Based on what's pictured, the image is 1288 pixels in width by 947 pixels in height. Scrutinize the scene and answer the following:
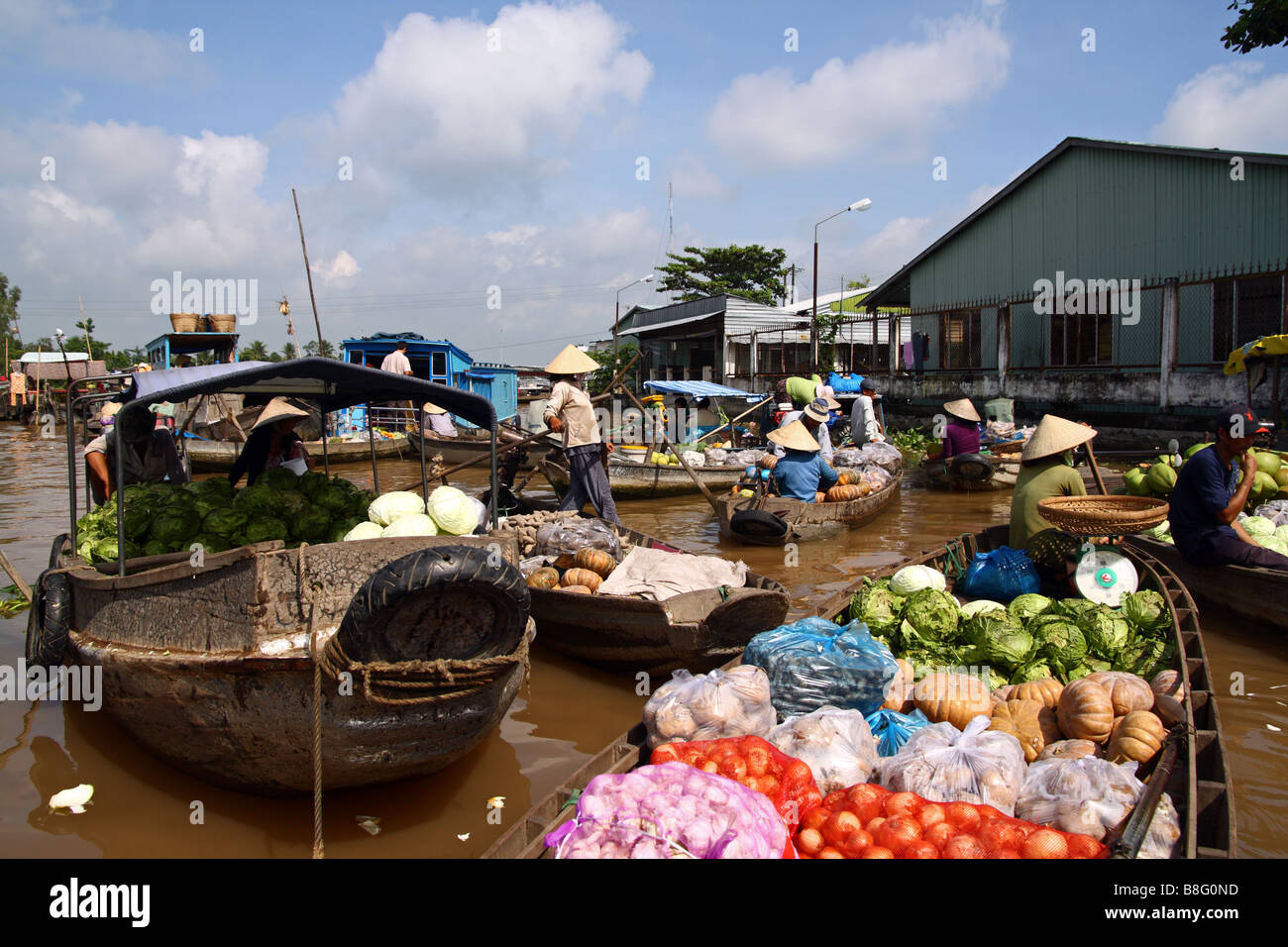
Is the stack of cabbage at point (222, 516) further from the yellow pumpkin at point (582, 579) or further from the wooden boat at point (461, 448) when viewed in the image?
the wooden boat at point (461, 448)

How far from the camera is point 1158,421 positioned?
14.1m

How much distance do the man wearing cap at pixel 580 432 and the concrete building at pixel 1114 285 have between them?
34.9ft

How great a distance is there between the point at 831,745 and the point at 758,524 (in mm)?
6300

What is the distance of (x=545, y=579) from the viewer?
5.86 metres

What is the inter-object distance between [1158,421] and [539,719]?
13.7 m

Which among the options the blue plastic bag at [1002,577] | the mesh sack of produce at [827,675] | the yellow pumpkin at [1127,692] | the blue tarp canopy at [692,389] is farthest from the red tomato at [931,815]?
the blue tarp canopy at [692,389]

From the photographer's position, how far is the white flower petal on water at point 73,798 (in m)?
4.04

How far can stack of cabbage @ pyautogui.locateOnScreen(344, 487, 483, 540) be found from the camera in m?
4.40

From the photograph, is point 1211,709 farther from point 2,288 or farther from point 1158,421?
point 2,288

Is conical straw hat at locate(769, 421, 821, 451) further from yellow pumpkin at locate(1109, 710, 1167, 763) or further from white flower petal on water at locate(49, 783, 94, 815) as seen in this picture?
white flower petal on water at locate(49, 783, 94, 815)

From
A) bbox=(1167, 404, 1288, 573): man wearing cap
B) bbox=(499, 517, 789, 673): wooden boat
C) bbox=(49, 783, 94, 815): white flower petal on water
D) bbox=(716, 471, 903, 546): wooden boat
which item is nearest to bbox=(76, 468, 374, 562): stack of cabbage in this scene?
bbox=(49, 783, 94, 815): white flower petal on water

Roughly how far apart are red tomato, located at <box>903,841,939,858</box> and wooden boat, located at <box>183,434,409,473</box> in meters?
13.4

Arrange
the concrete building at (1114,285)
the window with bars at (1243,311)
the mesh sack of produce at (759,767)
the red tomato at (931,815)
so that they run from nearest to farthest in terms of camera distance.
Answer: the red tomato at (931,815), the mesh sack of produce at (759,767), the window with bars at (1243,311), the concrete building at (1114,285)

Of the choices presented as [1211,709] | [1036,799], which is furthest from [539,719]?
[1211,709]
